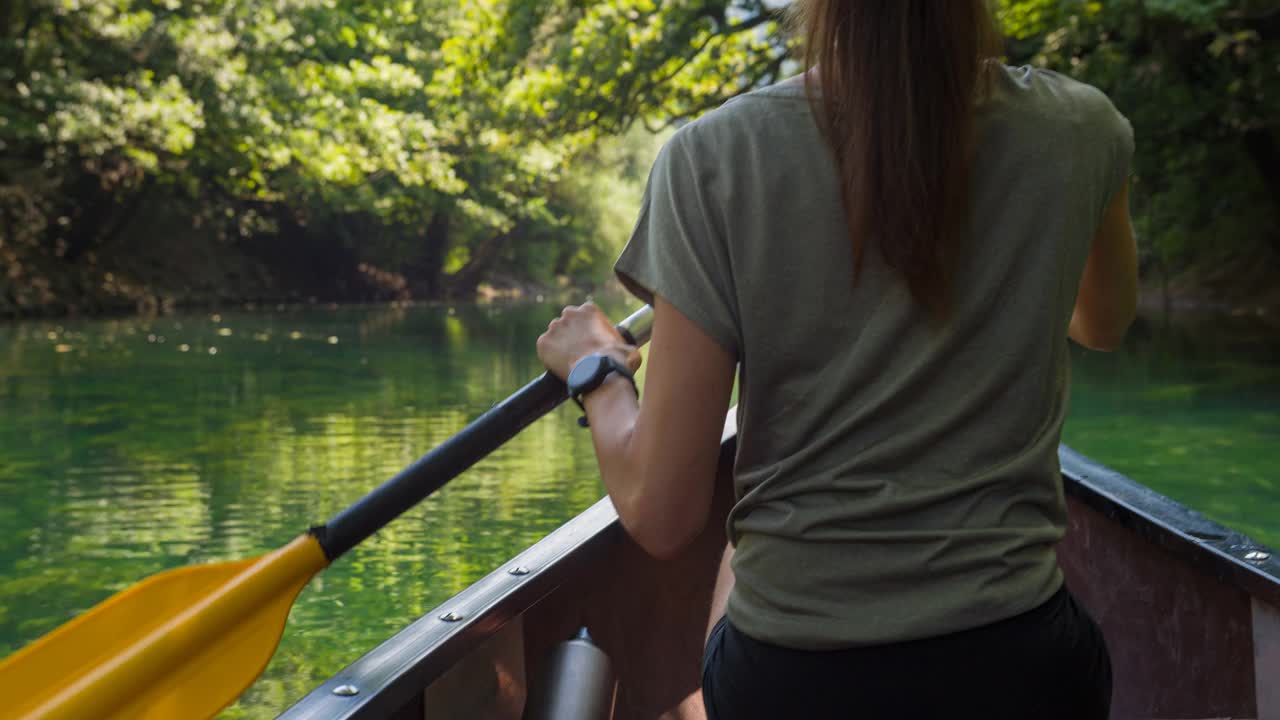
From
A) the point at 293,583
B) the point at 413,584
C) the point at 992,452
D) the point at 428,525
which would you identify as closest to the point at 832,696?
the point at 992,452

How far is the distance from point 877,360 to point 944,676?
0.26 meters

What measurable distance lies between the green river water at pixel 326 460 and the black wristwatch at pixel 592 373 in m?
2.37

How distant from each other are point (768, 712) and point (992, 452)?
0.93ft

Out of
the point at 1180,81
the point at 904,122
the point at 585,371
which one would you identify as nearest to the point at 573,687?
the point at 585,371

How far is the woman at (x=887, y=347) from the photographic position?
1.06 meters

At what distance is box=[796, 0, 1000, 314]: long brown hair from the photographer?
3.43ft

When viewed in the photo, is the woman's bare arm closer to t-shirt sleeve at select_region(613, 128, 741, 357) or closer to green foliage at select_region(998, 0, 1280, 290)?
t-shirt sleeve at select_region(613, 128, 741, 357)

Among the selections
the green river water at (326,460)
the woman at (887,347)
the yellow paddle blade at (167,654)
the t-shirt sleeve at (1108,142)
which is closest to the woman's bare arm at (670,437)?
the woman at (887,347)

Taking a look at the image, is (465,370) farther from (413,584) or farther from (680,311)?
(680,311)

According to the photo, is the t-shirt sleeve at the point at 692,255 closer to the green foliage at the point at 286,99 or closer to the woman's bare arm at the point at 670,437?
the woman's bare arm at the point at 670,437

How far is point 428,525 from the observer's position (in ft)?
17.5

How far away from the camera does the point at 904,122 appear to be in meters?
1.06

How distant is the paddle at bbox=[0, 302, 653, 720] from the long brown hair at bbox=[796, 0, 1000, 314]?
0.51m

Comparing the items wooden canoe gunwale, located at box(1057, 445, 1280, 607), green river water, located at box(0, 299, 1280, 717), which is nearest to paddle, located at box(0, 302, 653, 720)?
wooden canoe gunwale, located at box(1057, 445, 1280, 607)
